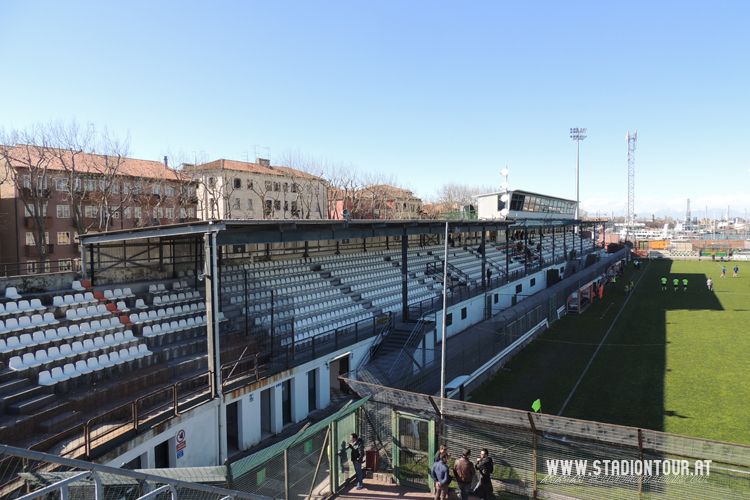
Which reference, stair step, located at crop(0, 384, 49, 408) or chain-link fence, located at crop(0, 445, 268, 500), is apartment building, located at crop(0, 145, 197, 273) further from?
chain-link fence, located at crop(0, 445, 268, 500)

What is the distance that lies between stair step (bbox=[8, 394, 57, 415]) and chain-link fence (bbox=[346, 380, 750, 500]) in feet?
24.0

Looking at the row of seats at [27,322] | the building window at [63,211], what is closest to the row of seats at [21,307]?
the row of seats at [27,322]

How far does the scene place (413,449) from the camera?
477 inches

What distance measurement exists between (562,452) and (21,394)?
12.1m

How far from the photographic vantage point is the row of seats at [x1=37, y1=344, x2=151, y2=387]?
11.8m

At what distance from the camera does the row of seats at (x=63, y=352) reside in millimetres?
11758

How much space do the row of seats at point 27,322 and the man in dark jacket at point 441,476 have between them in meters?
11.0

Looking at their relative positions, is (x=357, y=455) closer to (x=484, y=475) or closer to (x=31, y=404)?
(x=484, y=475)

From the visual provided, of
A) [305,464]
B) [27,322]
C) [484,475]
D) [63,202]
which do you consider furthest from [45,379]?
[63,202]

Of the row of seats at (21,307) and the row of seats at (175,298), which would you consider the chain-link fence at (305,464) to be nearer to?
the row of seats at (175,298)

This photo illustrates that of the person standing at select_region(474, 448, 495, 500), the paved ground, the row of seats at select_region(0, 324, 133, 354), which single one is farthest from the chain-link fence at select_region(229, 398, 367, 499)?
the row of seats at select_region(0, 324, 133, 354)

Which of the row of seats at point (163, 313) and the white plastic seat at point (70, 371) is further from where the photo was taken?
the row of seats at point (163, 313)

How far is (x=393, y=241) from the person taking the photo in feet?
124

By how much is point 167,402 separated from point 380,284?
1608cm
